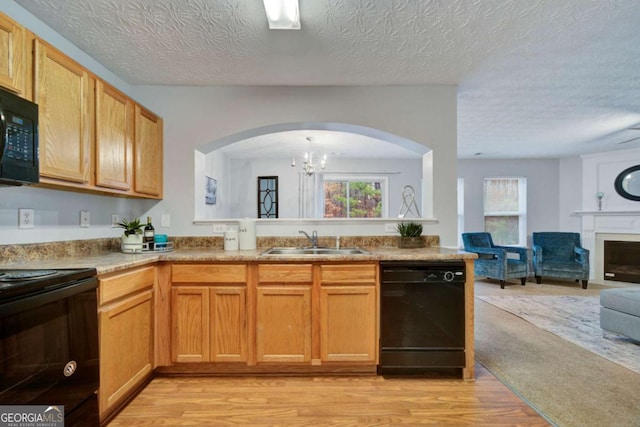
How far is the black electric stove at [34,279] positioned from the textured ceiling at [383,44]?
151cm

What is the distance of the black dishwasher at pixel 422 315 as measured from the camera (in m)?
2.13

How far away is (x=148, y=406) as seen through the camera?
1872mm

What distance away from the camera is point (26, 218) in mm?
1797

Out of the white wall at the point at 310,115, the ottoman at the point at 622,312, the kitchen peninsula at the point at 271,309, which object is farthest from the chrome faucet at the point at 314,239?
the ottoman at the point at 622,312

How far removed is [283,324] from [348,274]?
0.59 metres

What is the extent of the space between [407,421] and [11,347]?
1.90 m

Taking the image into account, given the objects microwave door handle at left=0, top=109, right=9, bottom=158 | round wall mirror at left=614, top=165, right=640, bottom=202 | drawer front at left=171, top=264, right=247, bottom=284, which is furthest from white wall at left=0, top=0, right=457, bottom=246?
round wall mirror at left=614, top=165, right=640, bottom=202

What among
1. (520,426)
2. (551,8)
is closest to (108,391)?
(520,426)

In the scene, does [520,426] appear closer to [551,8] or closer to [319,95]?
[551,8]

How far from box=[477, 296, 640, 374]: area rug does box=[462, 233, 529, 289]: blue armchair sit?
656mm

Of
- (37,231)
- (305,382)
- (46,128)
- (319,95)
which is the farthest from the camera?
(319,95)

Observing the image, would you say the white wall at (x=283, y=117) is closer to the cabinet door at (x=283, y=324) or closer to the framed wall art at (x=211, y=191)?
the cabinet door at (x=283, y=324)

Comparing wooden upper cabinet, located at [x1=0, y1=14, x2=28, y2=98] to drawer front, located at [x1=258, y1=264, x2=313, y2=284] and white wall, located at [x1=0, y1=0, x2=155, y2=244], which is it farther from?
drawer front, located at [x1=258, y1=264, x2=313, y2=284]

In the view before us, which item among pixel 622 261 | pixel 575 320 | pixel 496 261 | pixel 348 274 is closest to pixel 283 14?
pixel 348 274
